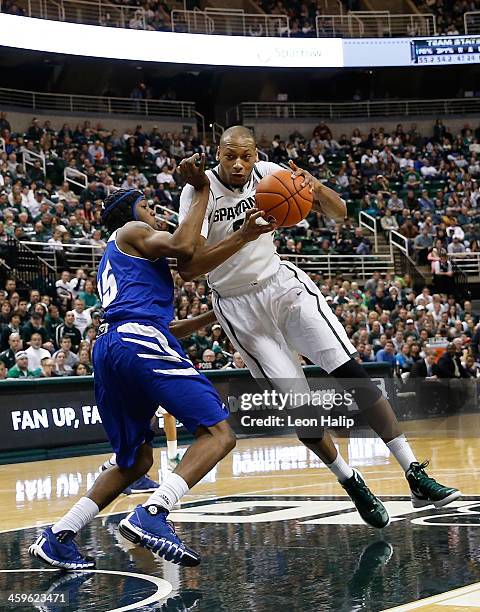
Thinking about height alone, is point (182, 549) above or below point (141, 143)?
below

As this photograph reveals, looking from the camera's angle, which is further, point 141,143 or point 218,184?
point 141,143

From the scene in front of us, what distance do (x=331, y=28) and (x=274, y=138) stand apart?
4.29 meters

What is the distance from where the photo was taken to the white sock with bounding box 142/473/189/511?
16.6ft

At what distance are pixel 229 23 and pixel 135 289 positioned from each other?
26.1 m

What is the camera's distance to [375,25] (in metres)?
32.0

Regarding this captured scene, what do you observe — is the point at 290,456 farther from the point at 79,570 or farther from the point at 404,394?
the point at 79,570

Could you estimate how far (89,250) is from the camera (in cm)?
1911

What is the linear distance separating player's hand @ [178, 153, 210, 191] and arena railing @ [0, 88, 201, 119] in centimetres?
2197

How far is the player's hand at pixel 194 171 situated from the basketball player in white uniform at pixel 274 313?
0.72 m

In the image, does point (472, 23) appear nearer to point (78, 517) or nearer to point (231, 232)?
point (231, 232)

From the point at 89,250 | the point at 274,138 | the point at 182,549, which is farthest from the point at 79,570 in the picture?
the point at 274,138

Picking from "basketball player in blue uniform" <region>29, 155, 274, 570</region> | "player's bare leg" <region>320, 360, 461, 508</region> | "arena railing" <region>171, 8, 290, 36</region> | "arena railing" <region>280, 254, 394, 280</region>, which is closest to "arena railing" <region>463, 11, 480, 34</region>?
"arena railing" <region>171, 8, 290, 36</region>

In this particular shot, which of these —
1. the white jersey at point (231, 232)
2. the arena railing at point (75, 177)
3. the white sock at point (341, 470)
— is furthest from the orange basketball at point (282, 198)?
the arena railing at point (75, 177)

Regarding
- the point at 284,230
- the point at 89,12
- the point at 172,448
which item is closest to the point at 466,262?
the point at 284,230
